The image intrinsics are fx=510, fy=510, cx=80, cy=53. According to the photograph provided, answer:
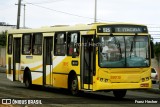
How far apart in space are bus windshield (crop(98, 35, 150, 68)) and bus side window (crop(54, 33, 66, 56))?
3.08m

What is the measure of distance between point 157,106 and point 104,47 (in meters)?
3.39

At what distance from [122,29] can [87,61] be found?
1884 mm

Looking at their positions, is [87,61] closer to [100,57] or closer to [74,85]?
[100,57]

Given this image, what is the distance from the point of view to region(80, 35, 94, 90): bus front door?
20.0m

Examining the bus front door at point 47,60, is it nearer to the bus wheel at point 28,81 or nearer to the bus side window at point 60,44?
the bus side window at point 60,44

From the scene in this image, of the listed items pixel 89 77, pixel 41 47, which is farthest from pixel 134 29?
pixel 41 47

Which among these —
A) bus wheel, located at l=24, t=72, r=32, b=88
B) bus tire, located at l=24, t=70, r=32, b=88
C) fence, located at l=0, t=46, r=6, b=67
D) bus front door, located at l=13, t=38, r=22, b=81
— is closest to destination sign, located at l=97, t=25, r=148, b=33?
bus tire, located at l=24, t=70, r=32, b=88

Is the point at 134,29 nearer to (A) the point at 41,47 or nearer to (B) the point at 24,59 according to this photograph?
(A) the point at 41,47

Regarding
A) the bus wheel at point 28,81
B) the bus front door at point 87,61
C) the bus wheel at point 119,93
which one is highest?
the bus front door at point 87,61

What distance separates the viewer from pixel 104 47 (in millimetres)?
19516

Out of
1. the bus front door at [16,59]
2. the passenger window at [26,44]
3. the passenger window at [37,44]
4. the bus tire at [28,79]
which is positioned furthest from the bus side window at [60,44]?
the bus front door at [16,59]

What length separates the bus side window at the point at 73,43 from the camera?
21.1m

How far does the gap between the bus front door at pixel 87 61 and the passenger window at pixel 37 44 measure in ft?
13.7

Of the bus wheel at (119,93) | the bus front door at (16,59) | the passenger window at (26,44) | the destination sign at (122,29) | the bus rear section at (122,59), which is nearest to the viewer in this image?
the bus rear section at (122,59)
